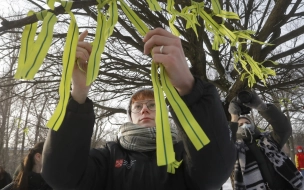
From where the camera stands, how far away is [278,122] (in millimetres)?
2400

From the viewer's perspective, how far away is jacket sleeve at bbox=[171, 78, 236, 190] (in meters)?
0.91

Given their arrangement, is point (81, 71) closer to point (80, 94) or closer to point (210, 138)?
point (80, 94)

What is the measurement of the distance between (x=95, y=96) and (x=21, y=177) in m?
2.74

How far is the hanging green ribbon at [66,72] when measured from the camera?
28.0 inches

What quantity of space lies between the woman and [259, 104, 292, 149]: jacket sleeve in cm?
199

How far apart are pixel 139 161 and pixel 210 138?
0.39 m

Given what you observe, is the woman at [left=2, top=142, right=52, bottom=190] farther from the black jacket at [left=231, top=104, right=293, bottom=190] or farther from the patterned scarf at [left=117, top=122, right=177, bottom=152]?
the black jacket at [left=231, top=104, right=293, bottom=190]

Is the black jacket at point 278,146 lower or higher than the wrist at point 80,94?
lower

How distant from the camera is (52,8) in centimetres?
76

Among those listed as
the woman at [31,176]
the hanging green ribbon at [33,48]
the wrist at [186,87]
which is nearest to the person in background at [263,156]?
the wrist at [186,87]

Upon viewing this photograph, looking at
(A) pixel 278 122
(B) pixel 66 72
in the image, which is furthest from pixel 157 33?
(A) pixel 278 122

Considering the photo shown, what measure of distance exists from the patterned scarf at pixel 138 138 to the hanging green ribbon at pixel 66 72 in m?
0.56

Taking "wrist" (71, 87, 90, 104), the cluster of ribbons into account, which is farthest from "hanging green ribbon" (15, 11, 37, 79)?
"wrist" (71, 87, 90, 104)

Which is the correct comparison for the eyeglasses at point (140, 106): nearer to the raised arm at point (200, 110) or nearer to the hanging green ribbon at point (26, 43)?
the raised arm at point (200, 110)
